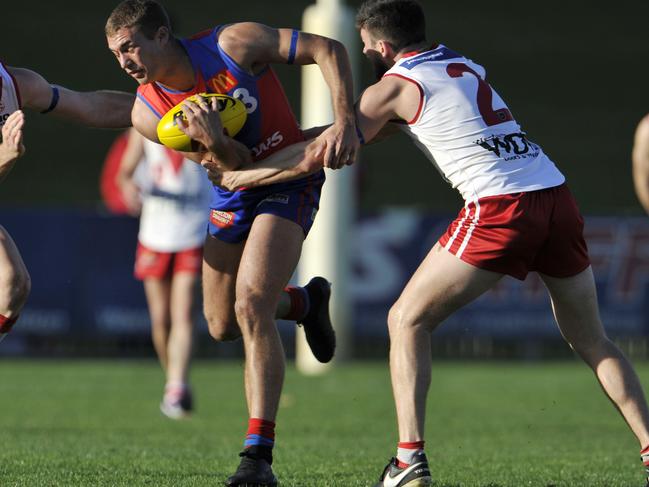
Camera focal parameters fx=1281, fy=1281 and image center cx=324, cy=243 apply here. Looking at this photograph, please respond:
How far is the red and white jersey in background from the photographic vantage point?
6781mm

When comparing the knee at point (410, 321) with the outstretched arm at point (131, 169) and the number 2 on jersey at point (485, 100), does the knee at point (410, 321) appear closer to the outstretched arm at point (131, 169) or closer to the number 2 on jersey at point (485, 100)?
the number 2 on jersey at point (485, 100)

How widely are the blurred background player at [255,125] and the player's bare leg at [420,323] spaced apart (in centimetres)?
64

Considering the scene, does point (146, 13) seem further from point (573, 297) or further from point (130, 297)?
point (130, 297)

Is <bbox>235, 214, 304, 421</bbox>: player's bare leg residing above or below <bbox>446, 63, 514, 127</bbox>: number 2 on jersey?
below

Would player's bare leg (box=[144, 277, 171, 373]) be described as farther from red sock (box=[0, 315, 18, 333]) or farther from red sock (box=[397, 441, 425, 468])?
red sock (box=[397, 441, 425, 468])

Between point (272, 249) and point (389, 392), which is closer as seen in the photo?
point (272, 249)

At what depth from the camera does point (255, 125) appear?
6355 millimetres

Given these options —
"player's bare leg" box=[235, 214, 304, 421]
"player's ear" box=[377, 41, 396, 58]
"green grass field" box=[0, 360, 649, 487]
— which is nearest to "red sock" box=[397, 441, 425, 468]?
"green grass field" box=[0, 360, 649, 487]

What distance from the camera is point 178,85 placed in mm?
6266

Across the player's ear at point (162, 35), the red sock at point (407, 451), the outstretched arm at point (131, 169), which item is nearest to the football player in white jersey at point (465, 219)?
the red sock at point (407, 451)

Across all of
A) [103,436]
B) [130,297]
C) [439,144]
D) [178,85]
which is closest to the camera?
[439,144]

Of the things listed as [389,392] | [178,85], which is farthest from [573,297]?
[389,392]

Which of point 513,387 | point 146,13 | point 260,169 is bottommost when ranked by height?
point 513,387

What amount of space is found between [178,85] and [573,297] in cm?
216
